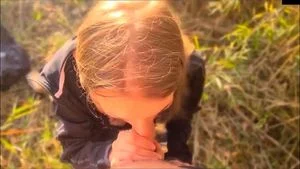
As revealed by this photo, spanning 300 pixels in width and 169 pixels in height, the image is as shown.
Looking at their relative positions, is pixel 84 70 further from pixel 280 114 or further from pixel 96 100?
pixel 280 114

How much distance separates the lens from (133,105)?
0.96 metres

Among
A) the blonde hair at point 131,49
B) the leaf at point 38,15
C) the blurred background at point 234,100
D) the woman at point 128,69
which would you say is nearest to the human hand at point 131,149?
the woman at point 128,69

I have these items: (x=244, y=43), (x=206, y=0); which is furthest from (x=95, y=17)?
(x=206, y=0)

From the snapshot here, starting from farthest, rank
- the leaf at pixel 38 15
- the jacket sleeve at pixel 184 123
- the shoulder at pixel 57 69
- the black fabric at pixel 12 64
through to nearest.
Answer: the leaf at pixel 38 15, the black fabric at pixel 12 64, the jacket sleeve at pixel 184 123, the shoulder at pixel 57 69

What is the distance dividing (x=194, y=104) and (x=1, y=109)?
2.04 ft

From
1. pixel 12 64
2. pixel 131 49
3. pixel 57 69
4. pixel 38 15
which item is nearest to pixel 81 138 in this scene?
pixel 57 69

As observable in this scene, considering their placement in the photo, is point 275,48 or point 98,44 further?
point 275,48

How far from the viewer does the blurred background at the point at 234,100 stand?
62.4 inches

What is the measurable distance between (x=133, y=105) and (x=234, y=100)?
2.28 ft

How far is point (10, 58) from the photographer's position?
1.70 m

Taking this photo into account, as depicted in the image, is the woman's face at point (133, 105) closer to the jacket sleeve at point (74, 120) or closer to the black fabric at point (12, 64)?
the jacket sleeve at point (74, 120)

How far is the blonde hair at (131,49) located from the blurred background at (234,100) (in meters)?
0.61

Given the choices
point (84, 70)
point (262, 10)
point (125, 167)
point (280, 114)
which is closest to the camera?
point (125, 167)

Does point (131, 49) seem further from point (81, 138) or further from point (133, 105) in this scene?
point (81, 138)
